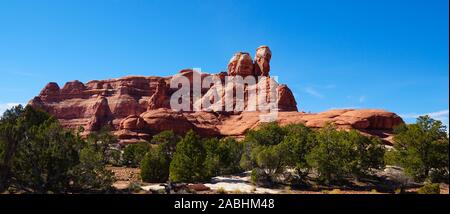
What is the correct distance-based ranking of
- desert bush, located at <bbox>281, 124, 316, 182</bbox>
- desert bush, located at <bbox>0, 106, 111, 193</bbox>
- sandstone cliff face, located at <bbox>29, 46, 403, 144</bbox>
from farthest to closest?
sandstone cliff face, located at <bbox>29, 46, 403, 144</bbox> < desert bush, located at <bbox>281, 124, 316, 182</bbox> < desert bush, located at <bbox>0, 106, 111, 193</bbox>

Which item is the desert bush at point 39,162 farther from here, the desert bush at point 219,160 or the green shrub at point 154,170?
the desert bush at point 219,160

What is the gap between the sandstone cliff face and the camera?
74.4 m

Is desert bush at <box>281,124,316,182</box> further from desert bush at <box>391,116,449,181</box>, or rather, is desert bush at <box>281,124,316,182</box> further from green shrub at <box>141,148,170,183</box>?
green shrub at <box>141,148,170,183</box>

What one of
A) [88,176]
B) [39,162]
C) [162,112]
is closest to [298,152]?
[88,176]

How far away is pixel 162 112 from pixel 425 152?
65.5 m

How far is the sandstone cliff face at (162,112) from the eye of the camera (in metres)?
74.4

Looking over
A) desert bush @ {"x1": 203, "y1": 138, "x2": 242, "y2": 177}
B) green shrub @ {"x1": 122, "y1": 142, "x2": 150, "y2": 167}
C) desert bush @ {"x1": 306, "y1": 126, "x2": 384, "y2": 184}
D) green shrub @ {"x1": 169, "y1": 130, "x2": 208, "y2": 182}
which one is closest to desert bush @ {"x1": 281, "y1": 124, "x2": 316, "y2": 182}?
desert bush @ {"x1": 306, "y1": 126, "x2": 384, "y2": 184}

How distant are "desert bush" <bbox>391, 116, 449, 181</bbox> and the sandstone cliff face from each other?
89.2ft

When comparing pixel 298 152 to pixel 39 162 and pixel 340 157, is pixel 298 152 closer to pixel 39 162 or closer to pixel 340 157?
pixel 340 157

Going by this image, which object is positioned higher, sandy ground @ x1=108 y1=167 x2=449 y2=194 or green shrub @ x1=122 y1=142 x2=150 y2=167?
green shrub @ x1=122 y1=142 x2=150 y2=167

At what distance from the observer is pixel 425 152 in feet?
127

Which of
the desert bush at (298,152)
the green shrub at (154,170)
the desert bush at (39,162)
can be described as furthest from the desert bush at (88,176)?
the desert bush at (298,152)
